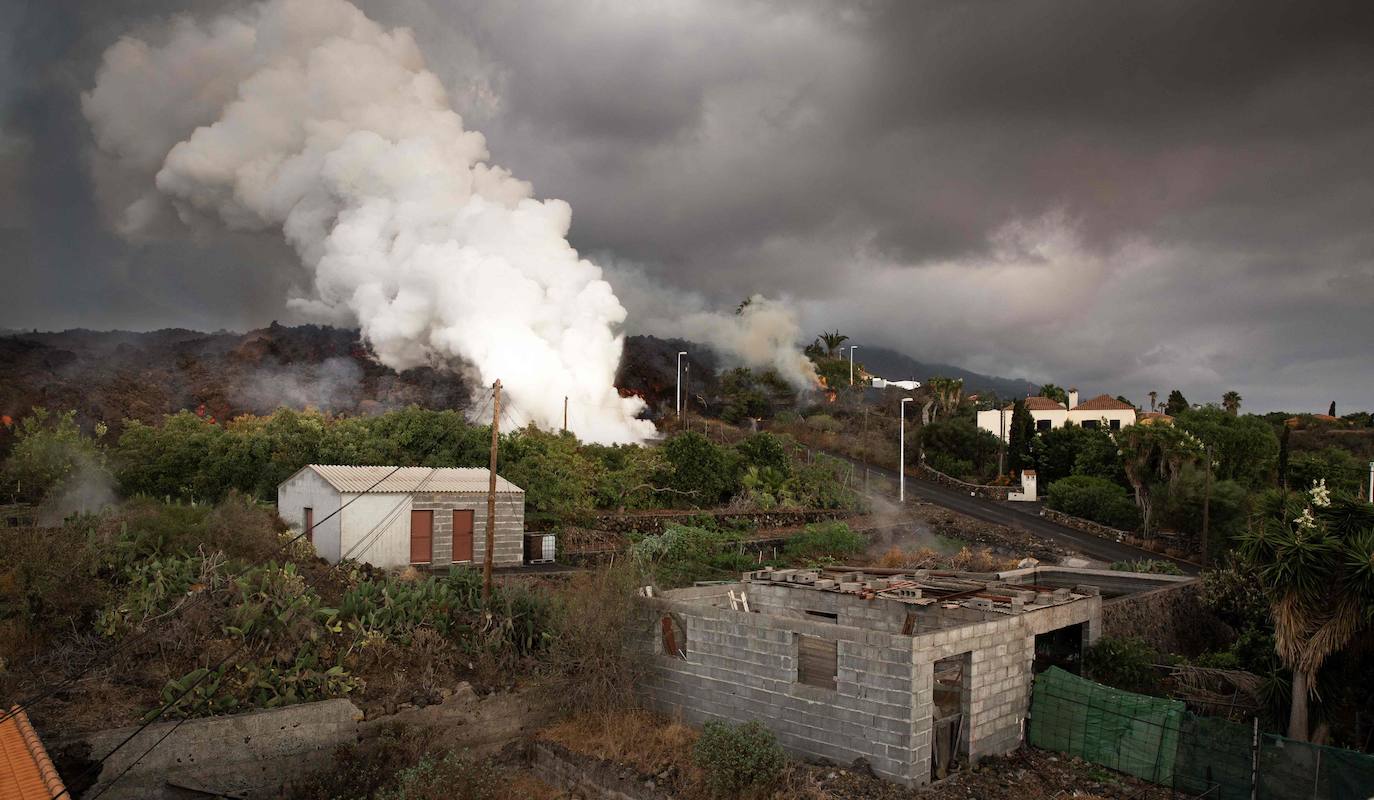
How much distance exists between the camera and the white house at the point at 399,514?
75.3 feet

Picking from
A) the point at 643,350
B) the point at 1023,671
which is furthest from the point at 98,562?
the point at 643,350

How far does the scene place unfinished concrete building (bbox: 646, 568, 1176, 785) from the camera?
1293cm

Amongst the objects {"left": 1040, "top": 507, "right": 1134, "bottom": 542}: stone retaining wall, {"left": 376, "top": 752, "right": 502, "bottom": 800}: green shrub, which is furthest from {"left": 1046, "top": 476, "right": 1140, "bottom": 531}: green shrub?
{"left": 376, "top": 752, "right": 502, "bottom": 800}: green shrub

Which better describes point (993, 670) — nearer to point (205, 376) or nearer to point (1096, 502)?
point (1096, 502)

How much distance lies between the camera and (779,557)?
32.0 metres

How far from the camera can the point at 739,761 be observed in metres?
12.8

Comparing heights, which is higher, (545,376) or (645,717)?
(545,376)

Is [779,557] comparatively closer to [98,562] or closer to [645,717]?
[645,717]

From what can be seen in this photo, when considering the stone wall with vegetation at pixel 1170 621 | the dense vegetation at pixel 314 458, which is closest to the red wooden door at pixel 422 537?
the dense vegetation at pixel 314 458

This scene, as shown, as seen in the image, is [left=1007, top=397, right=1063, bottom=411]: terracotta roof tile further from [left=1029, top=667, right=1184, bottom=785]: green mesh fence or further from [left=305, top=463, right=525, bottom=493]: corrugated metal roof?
[left=1029, top=667, right=1184, bottom=785]: green mesh fence

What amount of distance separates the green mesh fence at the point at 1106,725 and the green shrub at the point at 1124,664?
106 inches

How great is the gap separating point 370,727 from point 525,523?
13.5 metres

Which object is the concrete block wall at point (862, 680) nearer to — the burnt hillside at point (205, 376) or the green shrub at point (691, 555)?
the green shrub at point (691, 555)

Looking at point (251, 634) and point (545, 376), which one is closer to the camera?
point (251, 634)
